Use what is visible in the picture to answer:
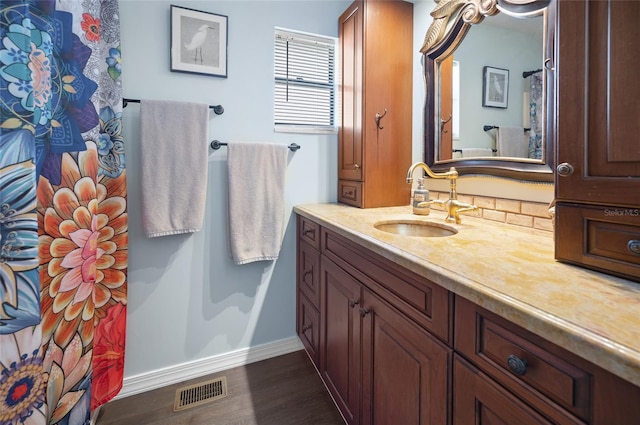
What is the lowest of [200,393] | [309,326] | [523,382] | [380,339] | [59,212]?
[200,393]

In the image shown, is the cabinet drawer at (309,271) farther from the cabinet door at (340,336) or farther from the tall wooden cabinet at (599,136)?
the tall wooden cabinet at (599,136)

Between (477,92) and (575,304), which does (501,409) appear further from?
(477,92)

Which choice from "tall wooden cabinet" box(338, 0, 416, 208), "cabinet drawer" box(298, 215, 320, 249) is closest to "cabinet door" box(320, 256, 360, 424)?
"cabinet drawer" box(298, 215, 320, 249)

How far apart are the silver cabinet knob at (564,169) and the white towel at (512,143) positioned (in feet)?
1.55

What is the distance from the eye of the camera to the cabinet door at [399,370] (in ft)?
2.38

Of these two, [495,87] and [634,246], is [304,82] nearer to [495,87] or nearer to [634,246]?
[495,87]

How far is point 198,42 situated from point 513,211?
170 centimetres

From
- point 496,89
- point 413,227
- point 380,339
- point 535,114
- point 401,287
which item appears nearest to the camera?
point 401,287

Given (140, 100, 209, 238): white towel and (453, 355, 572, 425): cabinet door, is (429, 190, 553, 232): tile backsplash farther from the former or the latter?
(140, 100, 209, 238): white towel

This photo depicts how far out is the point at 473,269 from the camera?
689 millimetres

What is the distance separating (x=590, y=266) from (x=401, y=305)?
0.44 meters

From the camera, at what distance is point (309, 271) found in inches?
65.1

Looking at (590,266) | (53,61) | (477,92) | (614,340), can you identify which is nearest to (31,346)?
(53,61)

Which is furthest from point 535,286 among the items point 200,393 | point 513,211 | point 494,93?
point 200,393
